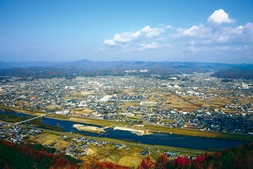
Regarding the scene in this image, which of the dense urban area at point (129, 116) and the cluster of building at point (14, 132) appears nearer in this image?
the dense urban area at point (129, 116)

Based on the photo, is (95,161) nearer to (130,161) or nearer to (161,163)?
(130,161)

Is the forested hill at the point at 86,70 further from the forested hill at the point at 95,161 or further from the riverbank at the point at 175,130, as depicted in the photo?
the forested hill at the point at 95,161

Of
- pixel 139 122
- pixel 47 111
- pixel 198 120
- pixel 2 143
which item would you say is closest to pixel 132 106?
pixel 139 122

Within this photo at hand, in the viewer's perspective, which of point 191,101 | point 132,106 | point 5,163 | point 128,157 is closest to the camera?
point 5,163

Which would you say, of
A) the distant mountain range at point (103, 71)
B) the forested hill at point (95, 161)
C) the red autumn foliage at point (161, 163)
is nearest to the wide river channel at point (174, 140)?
the forested hill at point (95, 161)

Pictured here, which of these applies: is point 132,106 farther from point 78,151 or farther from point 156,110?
point 78,151

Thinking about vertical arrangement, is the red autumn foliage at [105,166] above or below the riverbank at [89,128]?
below

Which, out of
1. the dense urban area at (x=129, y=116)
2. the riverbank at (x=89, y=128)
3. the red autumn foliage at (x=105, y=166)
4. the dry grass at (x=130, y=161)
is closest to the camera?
the red autumn foliage at (x=105, y=166)

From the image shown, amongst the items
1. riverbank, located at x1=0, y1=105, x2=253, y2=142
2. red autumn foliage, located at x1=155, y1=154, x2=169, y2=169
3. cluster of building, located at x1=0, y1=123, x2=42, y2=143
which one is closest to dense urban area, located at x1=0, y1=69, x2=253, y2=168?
cluster of building, located at x1=0, y1=123, x2=42, y2=143

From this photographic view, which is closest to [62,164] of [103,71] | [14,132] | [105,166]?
[105,166]

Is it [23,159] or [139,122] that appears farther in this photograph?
[139,122]

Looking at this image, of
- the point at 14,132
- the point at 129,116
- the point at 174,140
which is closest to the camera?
the point at 174,140
